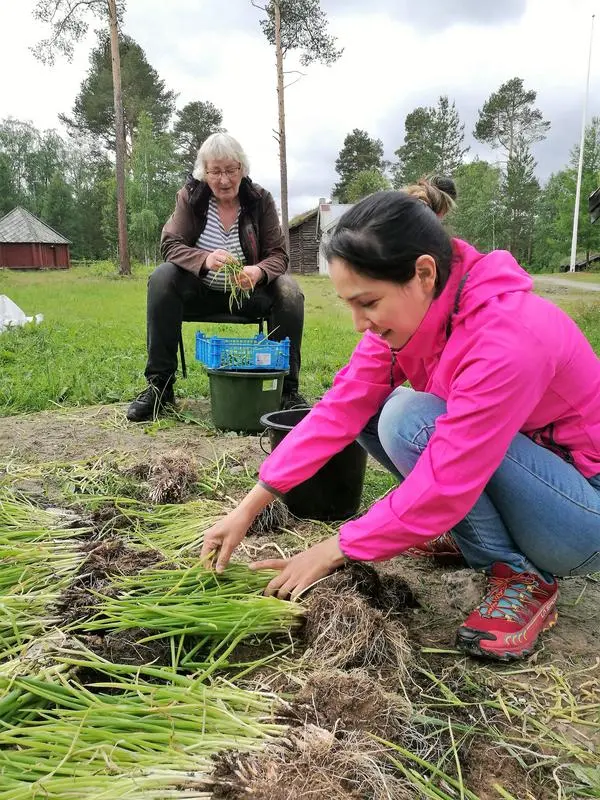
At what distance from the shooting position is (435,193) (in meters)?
1.76

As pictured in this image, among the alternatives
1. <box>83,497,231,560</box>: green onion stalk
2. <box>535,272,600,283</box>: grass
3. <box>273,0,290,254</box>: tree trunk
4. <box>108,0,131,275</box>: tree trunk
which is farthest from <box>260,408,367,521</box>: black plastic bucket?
<box>535,272,600,283</box>: grass

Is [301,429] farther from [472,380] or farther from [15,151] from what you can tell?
[15,151]

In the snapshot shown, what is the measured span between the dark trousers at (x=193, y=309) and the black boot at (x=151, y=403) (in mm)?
45

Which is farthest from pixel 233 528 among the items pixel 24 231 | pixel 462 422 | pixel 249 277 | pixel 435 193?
pixel 24 231

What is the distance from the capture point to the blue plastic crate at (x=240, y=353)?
10.4 ft

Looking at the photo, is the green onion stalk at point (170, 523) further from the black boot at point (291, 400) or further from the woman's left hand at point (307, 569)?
the black boot at point (291, 400)

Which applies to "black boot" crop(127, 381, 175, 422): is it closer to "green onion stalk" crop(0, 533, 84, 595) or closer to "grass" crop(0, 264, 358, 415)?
"grass" crop(0, 264, 358, 415)

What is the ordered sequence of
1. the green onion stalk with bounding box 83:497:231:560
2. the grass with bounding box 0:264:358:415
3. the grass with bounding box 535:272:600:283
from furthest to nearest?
the grass with bounding box 535:272:600:283, the grass with bounding box 0:264:358:415, the green onion stalk with bounding box 83:497:231:560

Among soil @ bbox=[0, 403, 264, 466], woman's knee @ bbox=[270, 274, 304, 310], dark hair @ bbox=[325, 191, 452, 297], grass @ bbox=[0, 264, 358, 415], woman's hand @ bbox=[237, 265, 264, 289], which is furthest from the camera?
grass @ bbox=[0, 264, 358, 415]

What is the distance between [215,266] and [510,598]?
2.27 m

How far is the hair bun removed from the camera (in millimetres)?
1742

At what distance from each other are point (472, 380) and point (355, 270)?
1.05 ft

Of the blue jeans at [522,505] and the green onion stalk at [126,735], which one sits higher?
the blue jeans at [522,505]

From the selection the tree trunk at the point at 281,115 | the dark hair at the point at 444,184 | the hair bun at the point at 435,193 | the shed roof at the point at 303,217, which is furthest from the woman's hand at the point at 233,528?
the shed roof at the point at 303,217
